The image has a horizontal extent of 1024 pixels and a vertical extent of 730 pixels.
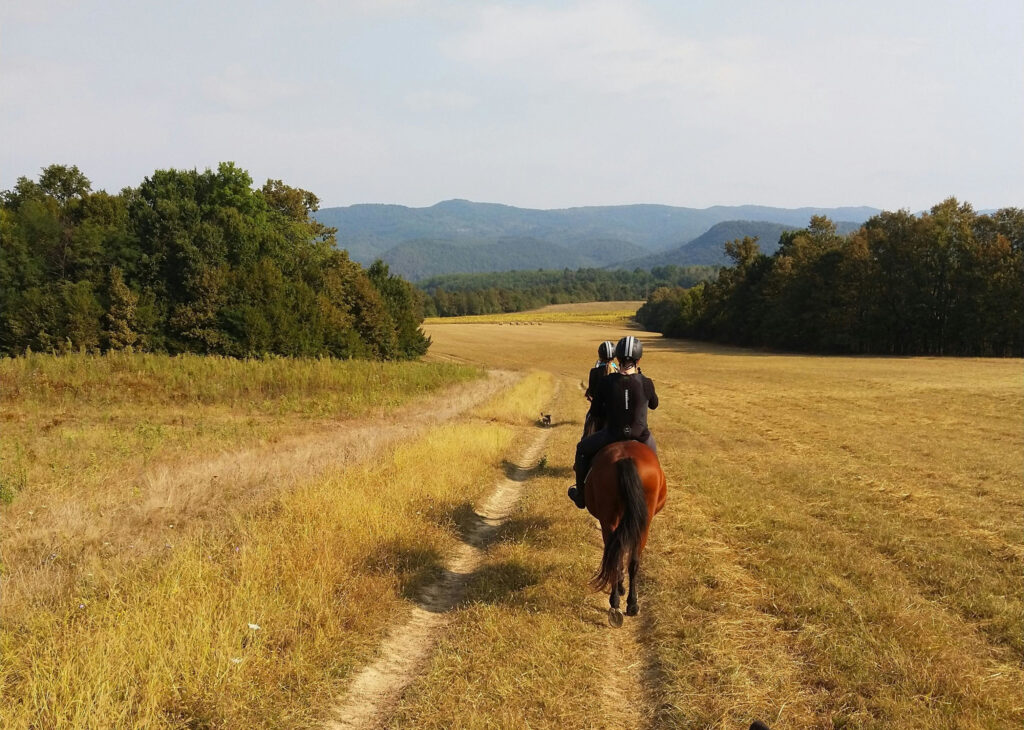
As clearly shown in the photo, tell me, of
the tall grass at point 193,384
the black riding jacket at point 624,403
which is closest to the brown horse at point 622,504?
the black riding jacket at point 624,403

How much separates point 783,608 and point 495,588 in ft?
9.92

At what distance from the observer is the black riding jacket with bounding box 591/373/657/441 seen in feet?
20.4

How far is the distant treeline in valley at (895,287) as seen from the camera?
2248 inches

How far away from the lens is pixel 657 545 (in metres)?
7.73

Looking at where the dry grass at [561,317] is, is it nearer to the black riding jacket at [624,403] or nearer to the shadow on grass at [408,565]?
the shadow on grass at [408,565]

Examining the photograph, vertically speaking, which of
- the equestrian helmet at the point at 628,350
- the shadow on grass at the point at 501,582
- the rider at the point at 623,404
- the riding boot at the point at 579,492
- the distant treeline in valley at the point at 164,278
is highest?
the distant treeline in valley at the point at 164,278

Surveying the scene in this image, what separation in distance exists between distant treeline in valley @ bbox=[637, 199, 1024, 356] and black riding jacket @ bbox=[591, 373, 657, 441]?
68.2 m

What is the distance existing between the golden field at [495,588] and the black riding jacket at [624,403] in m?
1.80

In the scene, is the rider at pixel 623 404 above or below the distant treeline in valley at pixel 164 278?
below

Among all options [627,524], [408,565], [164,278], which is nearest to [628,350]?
[627,524]

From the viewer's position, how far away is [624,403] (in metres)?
6.20

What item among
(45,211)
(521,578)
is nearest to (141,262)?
(45,211)

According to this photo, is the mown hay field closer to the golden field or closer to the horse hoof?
the golden field

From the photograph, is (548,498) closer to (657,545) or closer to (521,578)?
(657,545)
